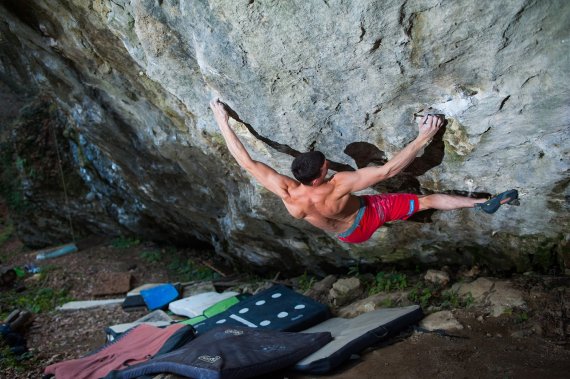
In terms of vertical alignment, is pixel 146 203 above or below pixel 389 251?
above

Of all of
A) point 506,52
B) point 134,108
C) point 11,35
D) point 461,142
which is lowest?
point 461,142

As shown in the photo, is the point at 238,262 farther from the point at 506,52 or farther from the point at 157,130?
the point at 506,52

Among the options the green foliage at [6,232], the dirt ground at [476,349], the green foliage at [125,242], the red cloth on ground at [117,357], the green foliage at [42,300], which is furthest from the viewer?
the green foliage at [6,232]

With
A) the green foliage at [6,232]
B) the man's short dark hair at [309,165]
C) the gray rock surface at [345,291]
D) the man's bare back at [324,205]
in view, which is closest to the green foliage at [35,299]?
the gray rock surface at [345,291]

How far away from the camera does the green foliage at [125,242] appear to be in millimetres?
11789

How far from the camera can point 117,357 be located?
5211 millimetres

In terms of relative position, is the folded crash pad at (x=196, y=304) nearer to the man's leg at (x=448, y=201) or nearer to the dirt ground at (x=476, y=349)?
the dirt ground at (x=476, y=349)

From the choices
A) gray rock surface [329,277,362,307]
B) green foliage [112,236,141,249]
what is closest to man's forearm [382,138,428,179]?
gray rock surface [329,277,362,307]

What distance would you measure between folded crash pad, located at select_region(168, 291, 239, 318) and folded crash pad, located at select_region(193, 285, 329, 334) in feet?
3.45

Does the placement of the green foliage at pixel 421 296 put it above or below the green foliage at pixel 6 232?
below

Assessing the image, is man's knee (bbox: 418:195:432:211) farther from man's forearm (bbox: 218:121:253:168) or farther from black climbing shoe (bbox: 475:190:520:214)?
man's forearm (bbox: 218:121:253:168)

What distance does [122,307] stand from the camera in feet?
27.2

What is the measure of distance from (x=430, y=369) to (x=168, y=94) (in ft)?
14.1

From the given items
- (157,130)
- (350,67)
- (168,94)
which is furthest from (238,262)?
(350,67)
